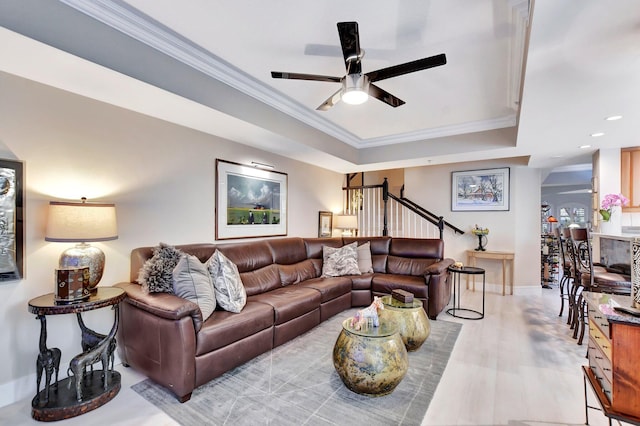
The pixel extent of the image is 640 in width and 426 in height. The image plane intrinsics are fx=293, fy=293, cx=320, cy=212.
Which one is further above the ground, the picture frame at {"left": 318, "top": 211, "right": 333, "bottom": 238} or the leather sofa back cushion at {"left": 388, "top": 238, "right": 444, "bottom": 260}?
the picture frame at {"left": 318, "top": 211, "right": 333, "bottom": 238}

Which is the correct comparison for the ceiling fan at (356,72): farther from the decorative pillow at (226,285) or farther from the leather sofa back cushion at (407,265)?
the leather sofa back cushion at (407,265)

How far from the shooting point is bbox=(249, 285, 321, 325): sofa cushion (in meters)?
2.87

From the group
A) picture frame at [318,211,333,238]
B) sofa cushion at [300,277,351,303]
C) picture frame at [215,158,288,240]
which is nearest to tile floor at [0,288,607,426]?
sofa cushion at [300,277,351,303]


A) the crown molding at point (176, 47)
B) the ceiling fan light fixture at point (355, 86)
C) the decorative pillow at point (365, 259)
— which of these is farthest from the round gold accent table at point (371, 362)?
the crown molding at point (176, 47)

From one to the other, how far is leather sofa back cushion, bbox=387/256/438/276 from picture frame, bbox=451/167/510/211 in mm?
1840

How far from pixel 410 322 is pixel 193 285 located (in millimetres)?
1955

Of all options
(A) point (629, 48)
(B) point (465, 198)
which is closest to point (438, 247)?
(B) point (465, 198)

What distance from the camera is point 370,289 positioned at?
4148mm

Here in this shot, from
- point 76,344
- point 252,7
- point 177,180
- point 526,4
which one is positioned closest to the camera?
point 526,4

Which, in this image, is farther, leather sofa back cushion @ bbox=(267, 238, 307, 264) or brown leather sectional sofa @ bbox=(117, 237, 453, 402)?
leather sofa back cushion @ bbox=(267, 238, 307, 264)

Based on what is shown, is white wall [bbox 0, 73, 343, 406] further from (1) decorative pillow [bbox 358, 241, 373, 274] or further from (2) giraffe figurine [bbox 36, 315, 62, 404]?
(1) decorative pillow [bbox 358, 241, 373, 274]

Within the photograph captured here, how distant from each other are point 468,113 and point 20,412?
5006 mm

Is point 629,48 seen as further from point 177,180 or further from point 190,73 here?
point 177,180

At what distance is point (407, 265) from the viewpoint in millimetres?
4512
